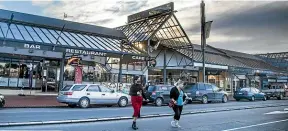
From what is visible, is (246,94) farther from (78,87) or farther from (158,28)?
(78,87)

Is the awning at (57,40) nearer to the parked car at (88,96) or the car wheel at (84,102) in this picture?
the parked car at (88,96)

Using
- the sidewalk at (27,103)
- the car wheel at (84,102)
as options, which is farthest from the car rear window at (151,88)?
the sidewalk at (27,103)

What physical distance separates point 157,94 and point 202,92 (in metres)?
5.40

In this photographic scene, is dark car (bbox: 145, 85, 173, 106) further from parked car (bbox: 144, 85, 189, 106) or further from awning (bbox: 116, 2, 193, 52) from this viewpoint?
awning (bbox: 116, 2, 193, 52)

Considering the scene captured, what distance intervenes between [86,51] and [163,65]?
15538 mm

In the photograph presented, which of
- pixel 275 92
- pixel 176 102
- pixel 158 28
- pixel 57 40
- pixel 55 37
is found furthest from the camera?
pixel 275 92

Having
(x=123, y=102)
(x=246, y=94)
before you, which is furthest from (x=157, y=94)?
(x=246, y=94)

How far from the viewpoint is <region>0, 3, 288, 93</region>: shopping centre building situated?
2304 centimetres

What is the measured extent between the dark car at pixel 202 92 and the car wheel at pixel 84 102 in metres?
9.67

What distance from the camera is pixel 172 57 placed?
37750 millimetres

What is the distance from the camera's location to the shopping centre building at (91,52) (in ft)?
75.6

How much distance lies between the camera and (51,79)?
28.8 metres

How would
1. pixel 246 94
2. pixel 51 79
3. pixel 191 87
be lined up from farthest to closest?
1. pixel 246 94
2. pixel 51 79
3. pixel 191 87

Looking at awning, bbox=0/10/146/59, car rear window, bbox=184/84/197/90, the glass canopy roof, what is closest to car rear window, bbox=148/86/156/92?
car rear window, bbox=184/84/197/90
